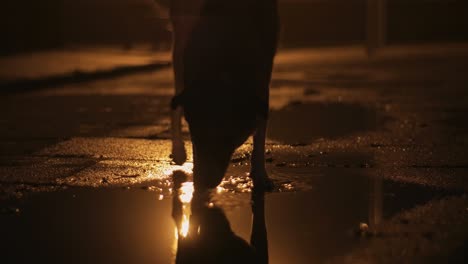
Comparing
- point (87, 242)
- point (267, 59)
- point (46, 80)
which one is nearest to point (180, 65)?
point (267, 59)

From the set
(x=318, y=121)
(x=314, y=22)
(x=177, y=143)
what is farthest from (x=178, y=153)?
(x=314, y=22)

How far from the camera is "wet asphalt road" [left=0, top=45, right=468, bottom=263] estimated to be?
22.1 feet

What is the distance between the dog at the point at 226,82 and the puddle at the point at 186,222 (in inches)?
16.5

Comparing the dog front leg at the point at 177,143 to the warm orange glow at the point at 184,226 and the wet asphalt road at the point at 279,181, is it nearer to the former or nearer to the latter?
the wet asphalt road at the point at 279,181

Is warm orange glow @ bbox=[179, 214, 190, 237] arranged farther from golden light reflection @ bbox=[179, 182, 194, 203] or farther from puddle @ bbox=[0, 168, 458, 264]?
golden light reflection @ bbox=[179, 182, 194, 203]

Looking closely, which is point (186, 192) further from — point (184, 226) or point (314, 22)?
point (314, 22)

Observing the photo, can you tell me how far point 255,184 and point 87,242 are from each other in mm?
2049

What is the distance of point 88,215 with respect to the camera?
774 cm

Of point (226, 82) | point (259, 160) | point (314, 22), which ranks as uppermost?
point (226, 82)

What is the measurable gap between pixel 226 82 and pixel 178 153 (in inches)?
110

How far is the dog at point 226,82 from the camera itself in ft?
23.5

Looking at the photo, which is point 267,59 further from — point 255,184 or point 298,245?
point 298,245

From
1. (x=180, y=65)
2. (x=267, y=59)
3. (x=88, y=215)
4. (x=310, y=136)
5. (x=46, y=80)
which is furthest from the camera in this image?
(x=46, y=80)

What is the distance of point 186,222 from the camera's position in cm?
731
